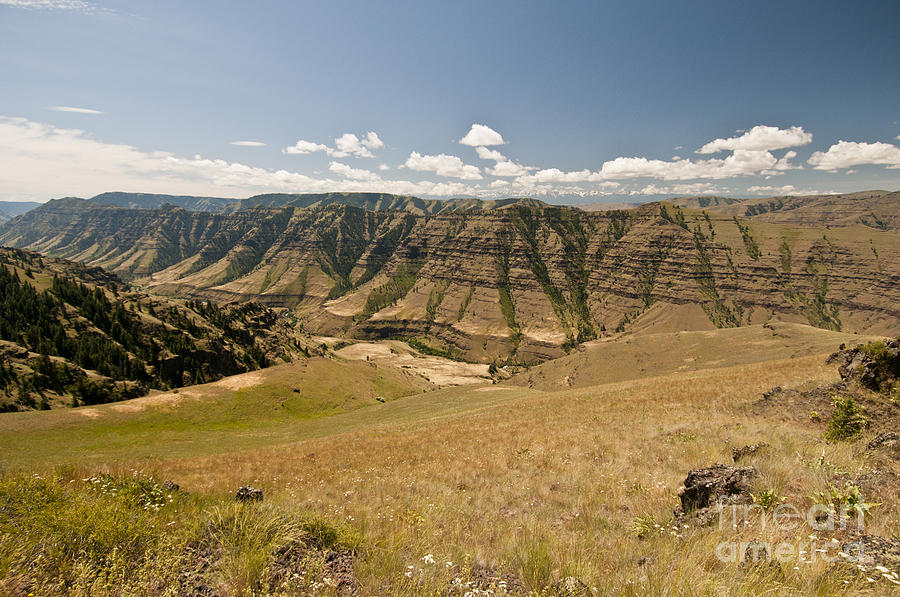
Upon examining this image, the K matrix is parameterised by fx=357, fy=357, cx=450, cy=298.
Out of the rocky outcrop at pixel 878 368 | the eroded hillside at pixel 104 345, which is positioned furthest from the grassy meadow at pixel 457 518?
the eroded hillside at pixel 104 345

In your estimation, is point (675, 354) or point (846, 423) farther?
point (675, 354)

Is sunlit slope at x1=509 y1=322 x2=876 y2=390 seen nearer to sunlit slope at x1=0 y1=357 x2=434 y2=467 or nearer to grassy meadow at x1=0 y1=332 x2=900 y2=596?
sunlit slope at x1=0 y1=357 x2=434 y2=467

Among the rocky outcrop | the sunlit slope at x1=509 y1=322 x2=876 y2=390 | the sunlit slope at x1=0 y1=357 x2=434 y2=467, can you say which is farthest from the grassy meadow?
the sunlit slope at x1=509 y1=322 x2=876 y2=390

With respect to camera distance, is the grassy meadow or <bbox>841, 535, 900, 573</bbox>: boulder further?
the grassy meadow

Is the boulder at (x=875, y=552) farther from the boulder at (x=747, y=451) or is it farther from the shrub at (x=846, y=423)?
the shrub at (x=846, y=423)

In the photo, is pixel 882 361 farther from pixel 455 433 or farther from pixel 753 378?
pixel 455 433

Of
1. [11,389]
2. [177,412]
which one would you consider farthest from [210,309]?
[177,412]

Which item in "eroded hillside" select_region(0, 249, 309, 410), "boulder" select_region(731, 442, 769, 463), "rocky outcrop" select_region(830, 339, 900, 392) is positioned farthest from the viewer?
"eroded hillside" select_region(0, 249, 309, 410)

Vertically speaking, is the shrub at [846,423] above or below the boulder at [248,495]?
below

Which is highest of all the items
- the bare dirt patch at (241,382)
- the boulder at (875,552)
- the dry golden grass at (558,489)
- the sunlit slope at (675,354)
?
the boulder at (875,552)

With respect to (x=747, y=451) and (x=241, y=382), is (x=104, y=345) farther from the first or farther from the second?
(x=747, y=451)

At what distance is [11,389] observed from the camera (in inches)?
2452

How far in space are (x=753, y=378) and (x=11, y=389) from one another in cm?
10652

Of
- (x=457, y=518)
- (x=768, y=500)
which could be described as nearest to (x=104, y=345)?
(x=457, y=518)
